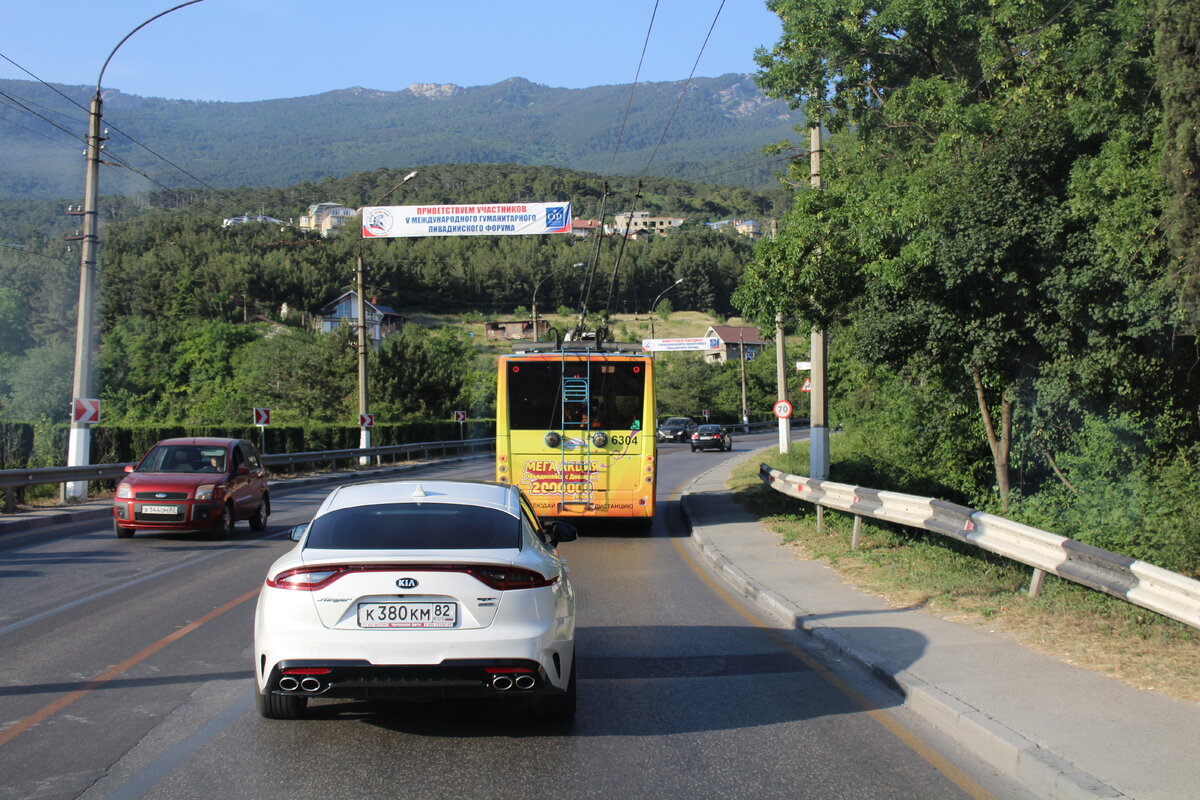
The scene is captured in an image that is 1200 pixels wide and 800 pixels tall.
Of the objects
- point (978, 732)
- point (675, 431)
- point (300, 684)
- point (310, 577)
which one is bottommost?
point (978, 732)

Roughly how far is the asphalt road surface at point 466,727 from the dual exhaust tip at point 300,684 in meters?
0.35

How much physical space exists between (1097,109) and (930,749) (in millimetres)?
10044

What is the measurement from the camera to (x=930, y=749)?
5969 millimetres

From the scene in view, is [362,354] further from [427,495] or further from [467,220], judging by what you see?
[427,495]

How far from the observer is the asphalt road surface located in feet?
17.3

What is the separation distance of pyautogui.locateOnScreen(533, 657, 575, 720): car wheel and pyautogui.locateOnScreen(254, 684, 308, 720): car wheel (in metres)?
1.44

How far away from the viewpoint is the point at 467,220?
3278 centimetres

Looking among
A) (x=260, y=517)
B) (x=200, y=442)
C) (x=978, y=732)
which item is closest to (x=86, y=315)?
(x=200, y=442)

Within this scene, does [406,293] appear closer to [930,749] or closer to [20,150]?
[20,150]

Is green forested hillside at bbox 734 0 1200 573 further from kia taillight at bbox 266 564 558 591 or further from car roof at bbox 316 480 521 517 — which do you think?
kia taillight at bbox 266 564 558 591

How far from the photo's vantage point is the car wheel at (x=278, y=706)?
627 cm

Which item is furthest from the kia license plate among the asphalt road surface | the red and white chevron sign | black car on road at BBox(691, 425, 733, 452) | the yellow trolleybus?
black car on road at BBox(691, 425, 733, 452)

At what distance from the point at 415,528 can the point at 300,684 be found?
45.4 inches

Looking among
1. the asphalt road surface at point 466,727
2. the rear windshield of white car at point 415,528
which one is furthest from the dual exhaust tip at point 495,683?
the rear windshield of white car at point 415,528
